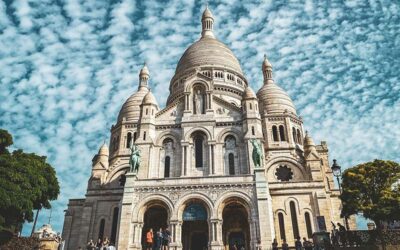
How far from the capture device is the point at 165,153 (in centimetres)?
3338

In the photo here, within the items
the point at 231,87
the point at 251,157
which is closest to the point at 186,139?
→ the point at 251,157

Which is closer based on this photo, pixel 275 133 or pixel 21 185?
pixel 21 185

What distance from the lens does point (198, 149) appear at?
33312 mm

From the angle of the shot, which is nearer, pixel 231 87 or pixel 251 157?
pixel 251 157

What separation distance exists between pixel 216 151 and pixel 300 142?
42.5ft

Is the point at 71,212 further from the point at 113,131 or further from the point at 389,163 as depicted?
the point at 389,163

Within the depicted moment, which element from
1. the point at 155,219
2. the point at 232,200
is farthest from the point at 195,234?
the point at 232,200

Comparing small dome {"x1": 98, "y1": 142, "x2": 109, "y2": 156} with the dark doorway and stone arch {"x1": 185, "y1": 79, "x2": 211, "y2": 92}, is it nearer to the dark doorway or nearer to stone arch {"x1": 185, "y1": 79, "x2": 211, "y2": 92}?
stone arch {"x1": 185, "y1": 79, "x2": 211, "y2": 92}

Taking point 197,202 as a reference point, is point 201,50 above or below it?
above

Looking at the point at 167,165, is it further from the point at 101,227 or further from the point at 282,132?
the point at 282,132

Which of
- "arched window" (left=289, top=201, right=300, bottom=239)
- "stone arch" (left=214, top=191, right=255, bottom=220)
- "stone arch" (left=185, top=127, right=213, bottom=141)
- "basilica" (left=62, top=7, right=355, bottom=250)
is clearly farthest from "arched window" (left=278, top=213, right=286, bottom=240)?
"stone arch" (left=185, top=127, right=213, bottom=141)

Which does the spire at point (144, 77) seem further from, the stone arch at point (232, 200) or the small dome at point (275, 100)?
the stone arch at point (232, 200)

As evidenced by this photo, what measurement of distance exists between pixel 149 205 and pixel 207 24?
36.5 meters

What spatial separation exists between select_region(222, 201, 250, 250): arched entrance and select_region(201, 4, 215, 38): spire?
31.5 meters
